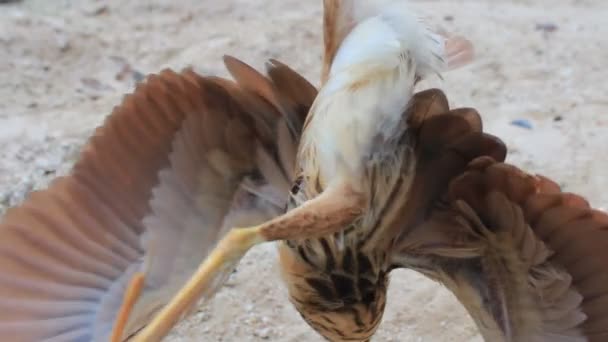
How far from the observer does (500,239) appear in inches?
51.9

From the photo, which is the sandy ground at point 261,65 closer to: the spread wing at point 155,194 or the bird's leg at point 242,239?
the spread wing at point 155,194

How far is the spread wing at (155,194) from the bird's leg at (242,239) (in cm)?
42

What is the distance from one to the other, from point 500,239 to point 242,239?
49 centimetres

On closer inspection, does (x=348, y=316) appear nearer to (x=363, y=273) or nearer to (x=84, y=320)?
(x=363, y=273)

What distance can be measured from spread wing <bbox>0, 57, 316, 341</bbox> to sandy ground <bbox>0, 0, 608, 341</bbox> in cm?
43

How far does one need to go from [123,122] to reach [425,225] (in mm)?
478

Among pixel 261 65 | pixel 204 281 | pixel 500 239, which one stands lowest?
pixel 261 65

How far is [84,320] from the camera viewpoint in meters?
1.44

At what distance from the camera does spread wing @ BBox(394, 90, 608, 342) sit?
124 cm

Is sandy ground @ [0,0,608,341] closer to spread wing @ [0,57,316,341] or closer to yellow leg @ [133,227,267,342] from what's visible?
spread wing @ [0,57,316,341]

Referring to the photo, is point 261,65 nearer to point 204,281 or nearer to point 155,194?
point 155,194

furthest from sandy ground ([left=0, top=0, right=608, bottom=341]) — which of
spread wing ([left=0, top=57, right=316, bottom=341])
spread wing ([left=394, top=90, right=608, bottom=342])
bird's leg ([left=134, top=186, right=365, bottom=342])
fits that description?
bird's leg ([left=134, top=186, right=365, bottom=342])

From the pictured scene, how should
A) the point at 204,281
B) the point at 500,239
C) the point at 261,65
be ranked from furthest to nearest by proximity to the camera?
the point at 261,65
the point at 500,239
the point at 204,281

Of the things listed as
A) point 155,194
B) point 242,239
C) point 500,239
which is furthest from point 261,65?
point 242,239
